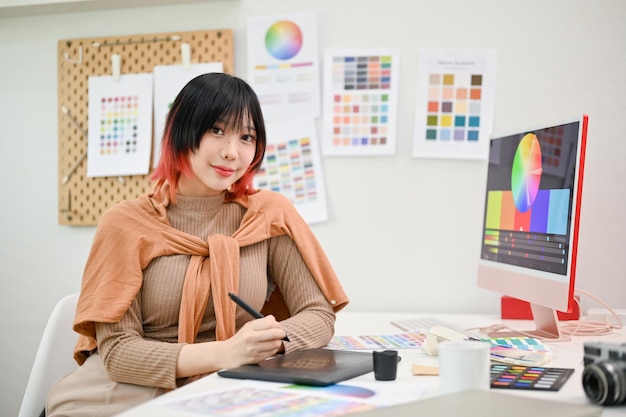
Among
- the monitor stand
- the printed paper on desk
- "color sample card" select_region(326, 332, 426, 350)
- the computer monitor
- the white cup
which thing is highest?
the computer monitor

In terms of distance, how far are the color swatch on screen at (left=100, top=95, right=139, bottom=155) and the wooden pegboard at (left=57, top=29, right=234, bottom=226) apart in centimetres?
7

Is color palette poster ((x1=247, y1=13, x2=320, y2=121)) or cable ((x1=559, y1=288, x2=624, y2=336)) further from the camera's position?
color palette poster ((x1=247, y1=13, x2=320, y2=121))

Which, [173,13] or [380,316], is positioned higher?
[173,13]

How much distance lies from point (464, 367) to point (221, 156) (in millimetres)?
795

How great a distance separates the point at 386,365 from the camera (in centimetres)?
116

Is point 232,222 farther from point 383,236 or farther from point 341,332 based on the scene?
point 383,236

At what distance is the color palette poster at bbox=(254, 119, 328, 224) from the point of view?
228cm

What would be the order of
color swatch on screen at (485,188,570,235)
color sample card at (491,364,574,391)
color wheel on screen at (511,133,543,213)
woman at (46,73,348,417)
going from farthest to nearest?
color wheel on screen at (511,133,543,213) < color swatch on screen at (485,188,570,235) < woman at (46,73,348,417) < color sample card at (491,364,574,391)

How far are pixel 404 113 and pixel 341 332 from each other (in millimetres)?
778

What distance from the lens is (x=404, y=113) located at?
Answer: 2.25 metres

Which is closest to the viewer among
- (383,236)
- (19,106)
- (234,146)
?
(234,146)

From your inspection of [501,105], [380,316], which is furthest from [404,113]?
[380,316]

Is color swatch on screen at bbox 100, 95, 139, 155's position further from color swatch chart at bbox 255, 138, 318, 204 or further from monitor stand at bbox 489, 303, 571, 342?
monitor stand at bbox 489, 303, 571, 342

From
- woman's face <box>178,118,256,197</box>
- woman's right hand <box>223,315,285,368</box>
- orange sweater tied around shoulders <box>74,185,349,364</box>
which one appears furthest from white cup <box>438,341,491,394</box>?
woman's face <box>178,118,256,197</box>
